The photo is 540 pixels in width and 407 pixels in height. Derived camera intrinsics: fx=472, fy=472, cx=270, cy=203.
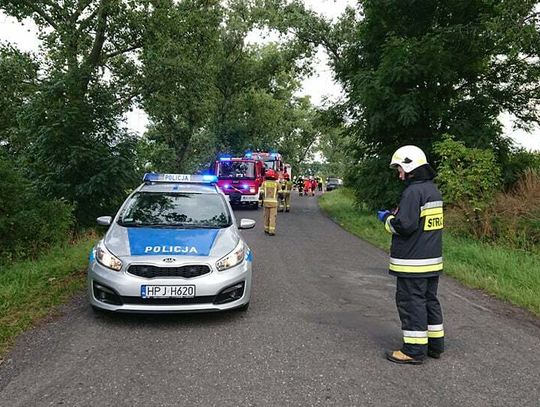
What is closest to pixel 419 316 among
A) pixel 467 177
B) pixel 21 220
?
pixel 21 220

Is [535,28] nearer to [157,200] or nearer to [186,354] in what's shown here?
[157,200]

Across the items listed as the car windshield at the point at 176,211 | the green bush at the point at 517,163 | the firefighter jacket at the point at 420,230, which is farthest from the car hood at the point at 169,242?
the green bush at the point at 517,163

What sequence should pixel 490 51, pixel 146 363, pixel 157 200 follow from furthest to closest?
1. pixel 490 51
2. pixel 157 200
3. pixel 146 363

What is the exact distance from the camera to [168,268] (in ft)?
16.8

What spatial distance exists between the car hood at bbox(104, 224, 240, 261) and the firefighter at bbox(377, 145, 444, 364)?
2093 mm

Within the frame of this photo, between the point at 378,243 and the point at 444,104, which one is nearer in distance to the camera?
the point at 378,243

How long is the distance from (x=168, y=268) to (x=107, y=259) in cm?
74

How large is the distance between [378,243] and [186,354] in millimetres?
9447

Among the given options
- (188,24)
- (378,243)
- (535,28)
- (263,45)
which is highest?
(263,45)

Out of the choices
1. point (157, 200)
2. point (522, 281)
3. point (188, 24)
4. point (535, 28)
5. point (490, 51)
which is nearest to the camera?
point (157, 200)

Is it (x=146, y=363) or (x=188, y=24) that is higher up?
(x=188, y=24)

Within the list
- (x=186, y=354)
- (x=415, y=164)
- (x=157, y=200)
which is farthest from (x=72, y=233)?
(x=415, y=164)

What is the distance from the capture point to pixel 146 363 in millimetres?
4199

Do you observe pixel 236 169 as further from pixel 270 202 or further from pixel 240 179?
pixel 270 202
